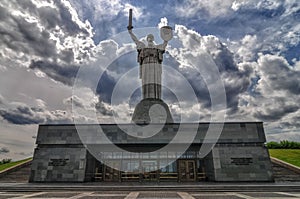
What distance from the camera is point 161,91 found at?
23906mm

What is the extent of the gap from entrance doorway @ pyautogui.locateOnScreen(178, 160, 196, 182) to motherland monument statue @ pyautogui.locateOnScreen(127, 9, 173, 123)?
448 cm

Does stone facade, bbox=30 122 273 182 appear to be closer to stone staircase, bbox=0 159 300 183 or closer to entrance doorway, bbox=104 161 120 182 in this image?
entrance doorway, bbox=104 161 120 182

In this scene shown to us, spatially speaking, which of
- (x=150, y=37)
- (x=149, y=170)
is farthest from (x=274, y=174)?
(x=150, y=37)

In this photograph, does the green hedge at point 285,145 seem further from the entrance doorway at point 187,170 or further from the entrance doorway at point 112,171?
the entrance doorway at point 112,171

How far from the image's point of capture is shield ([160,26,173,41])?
2472cm

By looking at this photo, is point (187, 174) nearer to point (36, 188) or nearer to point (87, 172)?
point (87, 172)

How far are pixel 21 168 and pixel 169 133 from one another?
16751mm

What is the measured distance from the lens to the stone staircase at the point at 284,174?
1917 centimetres

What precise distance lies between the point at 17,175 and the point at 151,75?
17056 millimetres

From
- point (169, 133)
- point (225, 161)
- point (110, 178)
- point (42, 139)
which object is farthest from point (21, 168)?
point (225, 161)

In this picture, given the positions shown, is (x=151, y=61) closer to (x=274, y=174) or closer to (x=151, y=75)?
(x=151, y=75)

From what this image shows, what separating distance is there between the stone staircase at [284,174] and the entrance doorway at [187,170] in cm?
749

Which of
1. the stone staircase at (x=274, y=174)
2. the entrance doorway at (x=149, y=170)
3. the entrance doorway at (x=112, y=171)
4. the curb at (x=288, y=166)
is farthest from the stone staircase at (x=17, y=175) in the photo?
the curb at (x=288, y=166)

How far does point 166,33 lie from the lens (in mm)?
24766
